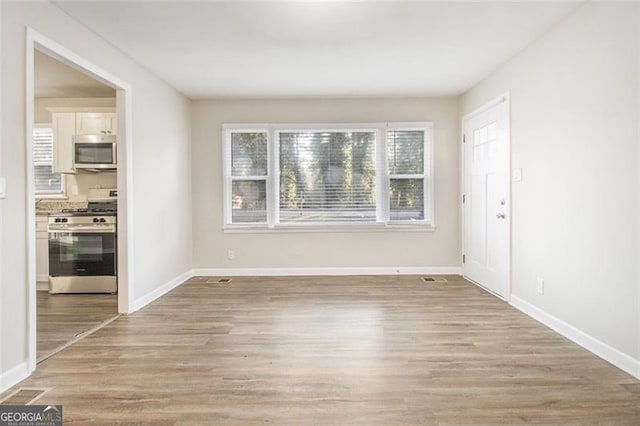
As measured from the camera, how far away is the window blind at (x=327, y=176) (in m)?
5.25

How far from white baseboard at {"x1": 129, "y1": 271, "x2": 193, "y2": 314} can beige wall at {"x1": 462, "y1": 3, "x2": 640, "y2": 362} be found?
12.8 ft

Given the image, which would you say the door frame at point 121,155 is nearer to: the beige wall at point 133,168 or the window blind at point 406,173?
the beige wall at point 133,168

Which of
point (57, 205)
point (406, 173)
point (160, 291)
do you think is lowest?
point (160, 291)

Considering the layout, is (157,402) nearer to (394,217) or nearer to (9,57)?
(9,57)

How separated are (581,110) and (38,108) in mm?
6343

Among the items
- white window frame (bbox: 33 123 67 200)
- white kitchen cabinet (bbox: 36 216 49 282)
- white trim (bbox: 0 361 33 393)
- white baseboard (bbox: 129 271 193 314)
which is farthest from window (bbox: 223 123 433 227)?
white trim (bbox: 0 361 33 393)

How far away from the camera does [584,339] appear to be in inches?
107

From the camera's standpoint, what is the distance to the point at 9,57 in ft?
7.25

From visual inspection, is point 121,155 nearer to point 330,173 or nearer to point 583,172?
point 330,173

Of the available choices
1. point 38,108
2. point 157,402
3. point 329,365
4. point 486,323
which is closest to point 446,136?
point 486,323

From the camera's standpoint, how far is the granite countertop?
191 inches

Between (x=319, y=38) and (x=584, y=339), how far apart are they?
3.25 meters

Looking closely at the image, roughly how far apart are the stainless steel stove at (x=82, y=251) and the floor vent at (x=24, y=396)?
230 cm

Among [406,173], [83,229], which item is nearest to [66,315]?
[83,229]
